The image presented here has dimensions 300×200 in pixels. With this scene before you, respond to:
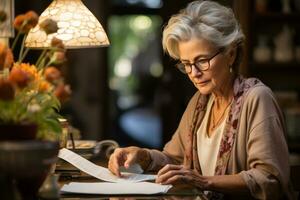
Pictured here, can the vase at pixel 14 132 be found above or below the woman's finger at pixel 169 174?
above

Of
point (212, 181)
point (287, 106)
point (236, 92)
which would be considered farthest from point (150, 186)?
point (287, 106)

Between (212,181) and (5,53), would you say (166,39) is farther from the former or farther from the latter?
(5,53)

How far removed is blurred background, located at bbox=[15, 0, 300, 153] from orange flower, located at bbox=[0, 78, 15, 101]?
3481mm

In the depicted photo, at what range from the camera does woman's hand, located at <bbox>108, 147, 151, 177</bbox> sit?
90.6 inches

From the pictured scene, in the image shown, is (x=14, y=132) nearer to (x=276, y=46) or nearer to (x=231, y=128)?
(x=231, y=128)

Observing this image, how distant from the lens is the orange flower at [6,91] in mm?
1446

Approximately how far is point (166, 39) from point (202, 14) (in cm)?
15

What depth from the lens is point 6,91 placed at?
145 cm

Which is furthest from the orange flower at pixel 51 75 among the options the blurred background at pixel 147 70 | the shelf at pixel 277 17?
the shelf at pixel 277 17

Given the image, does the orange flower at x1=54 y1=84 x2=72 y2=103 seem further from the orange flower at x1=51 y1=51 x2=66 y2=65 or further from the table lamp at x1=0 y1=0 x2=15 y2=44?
the table lamp at x1=0 y1=0 x2=15 y2=44

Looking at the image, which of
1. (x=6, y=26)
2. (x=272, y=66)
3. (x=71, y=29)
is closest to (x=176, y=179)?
(x=71, y=29)

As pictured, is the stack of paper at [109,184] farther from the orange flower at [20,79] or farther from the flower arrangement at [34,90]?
the orange flower at [20,79]

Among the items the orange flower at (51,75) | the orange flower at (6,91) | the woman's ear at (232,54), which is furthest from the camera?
the woman's ear at (232,54)

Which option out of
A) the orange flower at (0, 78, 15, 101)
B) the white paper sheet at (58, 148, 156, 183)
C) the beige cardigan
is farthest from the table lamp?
the orange flower at (0, 78, 15, 101)
